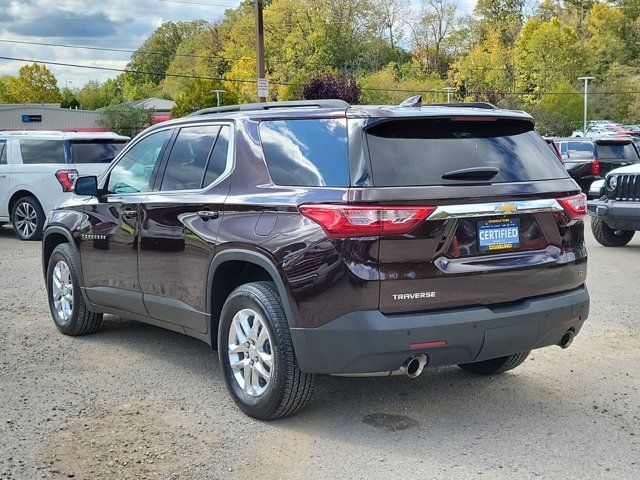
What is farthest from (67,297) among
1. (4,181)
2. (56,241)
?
(4,181)

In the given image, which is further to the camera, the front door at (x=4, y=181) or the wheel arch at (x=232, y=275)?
the front door at (x=4, y=181)

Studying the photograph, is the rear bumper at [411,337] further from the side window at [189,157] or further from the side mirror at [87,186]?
the side mirror at [87,186]

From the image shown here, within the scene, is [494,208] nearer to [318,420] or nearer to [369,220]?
[369,220]

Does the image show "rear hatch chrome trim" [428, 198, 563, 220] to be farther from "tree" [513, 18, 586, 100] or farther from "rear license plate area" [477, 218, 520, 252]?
"tree" [513, 18, 586, 100]

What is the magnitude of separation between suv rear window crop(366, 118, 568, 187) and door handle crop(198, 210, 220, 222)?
1164 mm

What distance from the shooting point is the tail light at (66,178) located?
1374cm

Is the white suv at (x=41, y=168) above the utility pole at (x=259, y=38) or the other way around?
the other way around

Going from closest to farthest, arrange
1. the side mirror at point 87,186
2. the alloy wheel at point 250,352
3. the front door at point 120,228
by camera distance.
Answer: the alloy wheel at point 250,352 → the front door at point 120,228 → the side mirror at point 87,186

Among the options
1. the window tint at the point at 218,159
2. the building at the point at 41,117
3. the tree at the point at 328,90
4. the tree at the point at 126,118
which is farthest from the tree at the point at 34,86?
the window tint at the point at 218,159

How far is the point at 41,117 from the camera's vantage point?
8281 centimetres

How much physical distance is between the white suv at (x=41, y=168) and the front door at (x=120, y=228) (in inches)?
299

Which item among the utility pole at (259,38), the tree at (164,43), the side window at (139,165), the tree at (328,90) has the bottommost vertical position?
the side window at (139,165)

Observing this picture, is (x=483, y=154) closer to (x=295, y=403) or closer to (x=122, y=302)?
(x=295, y=403)

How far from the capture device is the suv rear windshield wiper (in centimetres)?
444
